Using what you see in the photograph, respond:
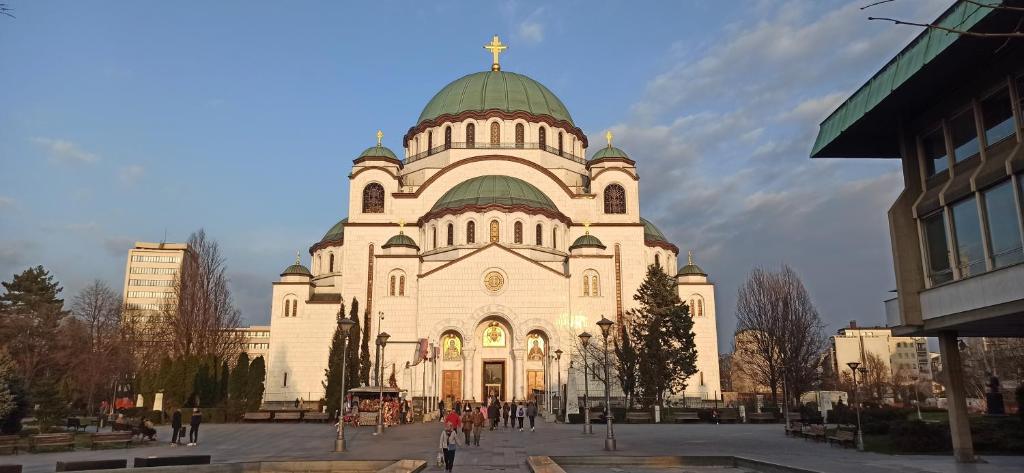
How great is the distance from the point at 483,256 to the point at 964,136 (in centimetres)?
2806

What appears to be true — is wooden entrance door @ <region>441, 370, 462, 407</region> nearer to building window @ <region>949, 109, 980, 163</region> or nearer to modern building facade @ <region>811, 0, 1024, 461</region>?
modern building facade @ <region>811, 0, 1024, 461</region>

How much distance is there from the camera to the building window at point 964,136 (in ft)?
46.2

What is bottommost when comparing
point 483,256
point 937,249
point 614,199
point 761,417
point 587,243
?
point 761,417

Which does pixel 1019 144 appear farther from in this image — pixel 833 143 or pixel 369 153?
pixel 369 153

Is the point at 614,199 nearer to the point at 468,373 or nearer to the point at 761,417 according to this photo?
the point at 468,373

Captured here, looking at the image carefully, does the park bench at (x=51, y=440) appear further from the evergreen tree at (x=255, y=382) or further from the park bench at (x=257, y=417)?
the evergreen tree at (x=255, y=382)

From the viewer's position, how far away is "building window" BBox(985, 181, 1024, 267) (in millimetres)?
12727

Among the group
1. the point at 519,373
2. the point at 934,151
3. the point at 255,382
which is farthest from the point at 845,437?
the point at 255,382

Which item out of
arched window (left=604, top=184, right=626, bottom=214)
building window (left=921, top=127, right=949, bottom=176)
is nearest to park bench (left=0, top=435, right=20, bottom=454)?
building window (left=921, top=127, right=949, bottom=176)

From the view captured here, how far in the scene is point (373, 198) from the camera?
153 ft

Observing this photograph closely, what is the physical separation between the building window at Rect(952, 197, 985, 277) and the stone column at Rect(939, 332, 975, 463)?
5.65 ft

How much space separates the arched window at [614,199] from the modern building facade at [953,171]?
2973 cm

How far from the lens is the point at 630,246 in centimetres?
4512

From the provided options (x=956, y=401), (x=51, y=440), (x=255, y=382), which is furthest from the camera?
(x=255, y=382)
